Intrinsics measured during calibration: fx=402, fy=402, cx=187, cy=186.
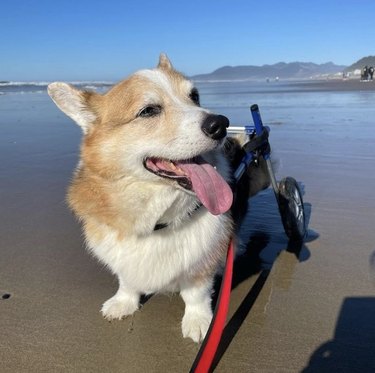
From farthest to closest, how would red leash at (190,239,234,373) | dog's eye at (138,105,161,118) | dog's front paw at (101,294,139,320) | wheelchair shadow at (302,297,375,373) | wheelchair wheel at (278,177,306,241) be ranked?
wheelchair wheel at (278,177,306,241), dog's front paw at (101,294,139,320), dog's eye at (138,105,161,118), wheelchair shadow at (302,297,375,373), red leash at (190,239,234,373)

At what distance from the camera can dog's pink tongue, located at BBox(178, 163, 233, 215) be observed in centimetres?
230

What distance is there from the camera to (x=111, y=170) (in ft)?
8.04

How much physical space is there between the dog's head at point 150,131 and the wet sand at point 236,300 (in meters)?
0.86

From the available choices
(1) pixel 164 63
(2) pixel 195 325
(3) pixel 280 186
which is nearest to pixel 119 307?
(2) pixel 195 325

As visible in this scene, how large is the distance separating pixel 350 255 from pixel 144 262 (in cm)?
179

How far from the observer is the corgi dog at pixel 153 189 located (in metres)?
2.35

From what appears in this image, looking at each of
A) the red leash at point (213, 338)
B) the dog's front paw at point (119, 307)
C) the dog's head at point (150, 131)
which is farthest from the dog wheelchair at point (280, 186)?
the dog's front paw at point (119, 307)

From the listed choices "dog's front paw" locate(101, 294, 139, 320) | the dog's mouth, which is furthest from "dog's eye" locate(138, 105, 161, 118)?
"dog's front paw" locate(101, 294, 139, 320)

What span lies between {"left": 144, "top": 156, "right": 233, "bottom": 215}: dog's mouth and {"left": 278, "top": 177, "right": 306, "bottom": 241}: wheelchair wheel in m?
1.14

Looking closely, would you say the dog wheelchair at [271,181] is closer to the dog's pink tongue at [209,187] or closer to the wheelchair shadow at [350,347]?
the dog's pink tongue at [209,187]

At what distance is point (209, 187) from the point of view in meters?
2.35

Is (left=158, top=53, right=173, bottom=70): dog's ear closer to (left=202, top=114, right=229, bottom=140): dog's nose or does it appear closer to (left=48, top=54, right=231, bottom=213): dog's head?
(left=48, top=54, right=231, bottom=213): dog's head

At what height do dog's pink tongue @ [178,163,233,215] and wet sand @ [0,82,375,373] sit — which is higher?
dog's pink tongue @ [178,163,233,215]

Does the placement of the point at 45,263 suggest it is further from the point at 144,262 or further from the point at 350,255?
the point at 350,255
